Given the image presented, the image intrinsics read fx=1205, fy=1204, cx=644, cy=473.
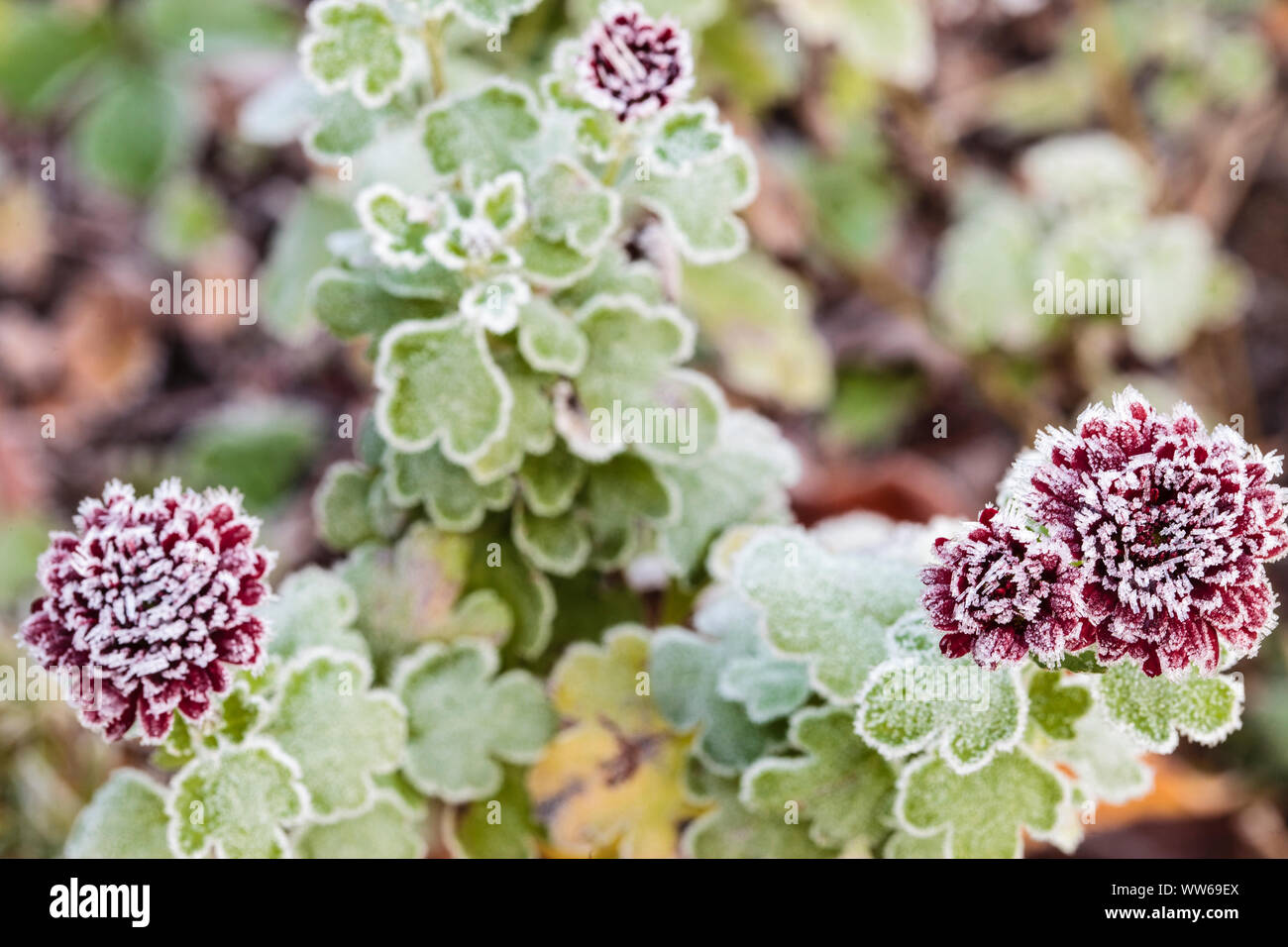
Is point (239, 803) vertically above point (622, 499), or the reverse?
point (622, 499)

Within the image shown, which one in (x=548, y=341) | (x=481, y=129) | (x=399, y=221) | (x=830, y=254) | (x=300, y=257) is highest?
(x=830, y=254)

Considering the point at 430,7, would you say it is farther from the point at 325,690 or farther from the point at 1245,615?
the point at 1245,615

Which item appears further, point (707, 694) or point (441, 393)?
point (707, 694)

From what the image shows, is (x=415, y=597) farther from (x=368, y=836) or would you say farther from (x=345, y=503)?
(x=368, y=836)

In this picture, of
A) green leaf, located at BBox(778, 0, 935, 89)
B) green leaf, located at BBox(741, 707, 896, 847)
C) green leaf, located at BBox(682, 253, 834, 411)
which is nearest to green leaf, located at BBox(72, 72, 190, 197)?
green leaf, located at BBox(682, 253, 834, 411)

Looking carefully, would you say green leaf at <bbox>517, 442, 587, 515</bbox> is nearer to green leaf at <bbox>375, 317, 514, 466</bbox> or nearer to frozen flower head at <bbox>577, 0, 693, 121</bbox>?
green leaf at <bbox>375, 317, 514, 466</bbox>

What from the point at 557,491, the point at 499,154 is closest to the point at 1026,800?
the point at 557,491

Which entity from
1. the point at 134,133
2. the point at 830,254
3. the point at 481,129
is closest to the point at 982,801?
the point at 481,129
